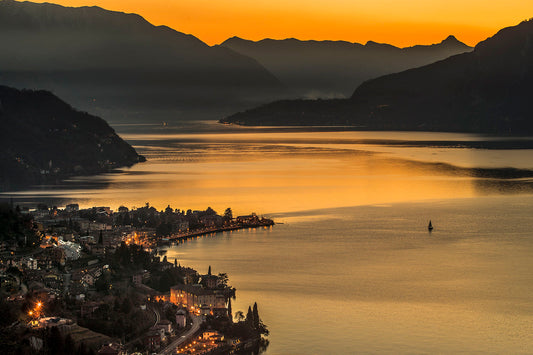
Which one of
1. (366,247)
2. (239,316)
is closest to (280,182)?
(366,247)

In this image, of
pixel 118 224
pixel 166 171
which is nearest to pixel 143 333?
pixel 118 224

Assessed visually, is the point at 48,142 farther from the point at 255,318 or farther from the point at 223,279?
the point at 255,318

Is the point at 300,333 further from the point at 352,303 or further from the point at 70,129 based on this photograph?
the point at 70,129

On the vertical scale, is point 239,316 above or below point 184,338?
above

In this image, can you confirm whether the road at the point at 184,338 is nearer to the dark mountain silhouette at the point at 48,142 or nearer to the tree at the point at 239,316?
the tree at the point at 239,316

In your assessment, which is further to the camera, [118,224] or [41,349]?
[118,224]

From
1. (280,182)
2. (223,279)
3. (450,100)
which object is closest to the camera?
(223,279)
